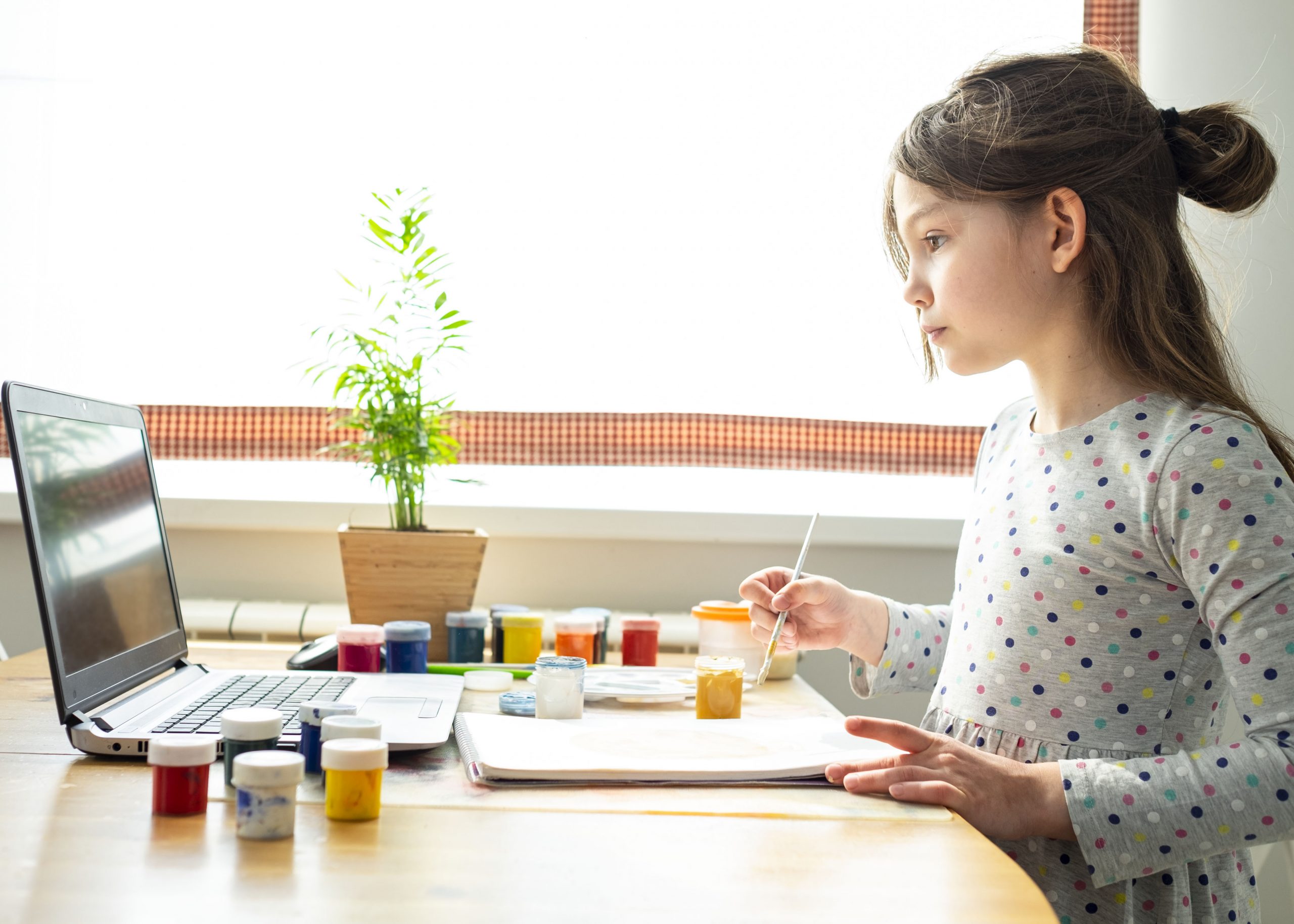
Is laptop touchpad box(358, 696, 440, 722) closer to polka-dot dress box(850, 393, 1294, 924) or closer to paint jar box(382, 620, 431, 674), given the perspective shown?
paint jar box(382, 620, 431, 674)

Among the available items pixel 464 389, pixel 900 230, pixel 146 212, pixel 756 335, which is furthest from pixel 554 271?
pixel 900 230

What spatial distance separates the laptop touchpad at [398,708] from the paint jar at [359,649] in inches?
8.2

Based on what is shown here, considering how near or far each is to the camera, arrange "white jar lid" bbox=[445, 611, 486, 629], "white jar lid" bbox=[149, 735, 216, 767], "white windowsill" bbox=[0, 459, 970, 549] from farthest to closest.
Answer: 1. "white windowsill" bbox=[0, 459, 970, 549]
2. "white jar lid" bbox=[445, 611, 486, 629]
3. "white jar lid" bbox=[149, 735, 216, 767]

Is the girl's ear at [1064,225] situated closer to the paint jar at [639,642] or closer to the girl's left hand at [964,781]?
the girl's left hand at [964,781]

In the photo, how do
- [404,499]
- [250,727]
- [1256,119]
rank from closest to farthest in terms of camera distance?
[250,727] → [404,499] → [1256,119]

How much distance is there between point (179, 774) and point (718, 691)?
533 mm

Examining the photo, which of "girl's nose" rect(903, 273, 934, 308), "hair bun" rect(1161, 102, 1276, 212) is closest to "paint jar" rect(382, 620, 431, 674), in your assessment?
"girl's nose" rect(903, 273, 934, 308)

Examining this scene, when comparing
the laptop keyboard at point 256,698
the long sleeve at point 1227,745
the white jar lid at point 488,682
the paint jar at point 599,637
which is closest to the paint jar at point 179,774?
the laptop keyboard at point 256,698

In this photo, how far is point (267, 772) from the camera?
2.07 ft

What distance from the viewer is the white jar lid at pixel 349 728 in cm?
73

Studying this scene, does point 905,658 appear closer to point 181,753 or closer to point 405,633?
point 405,633

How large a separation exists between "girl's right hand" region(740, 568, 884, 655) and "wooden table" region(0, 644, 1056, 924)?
14.2 inches

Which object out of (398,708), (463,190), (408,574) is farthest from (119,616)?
(463,190)

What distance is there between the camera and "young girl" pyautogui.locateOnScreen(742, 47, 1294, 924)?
76cm
